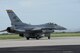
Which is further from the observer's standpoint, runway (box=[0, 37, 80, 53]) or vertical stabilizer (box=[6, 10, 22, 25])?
vertical stabilizer (box=[6, 10, 22, 25])

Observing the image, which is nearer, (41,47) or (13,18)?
(41,47)

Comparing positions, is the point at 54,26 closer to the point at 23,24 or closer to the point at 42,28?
the point at 42,28

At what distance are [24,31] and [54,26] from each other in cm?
693

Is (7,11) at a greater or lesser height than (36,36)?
greater

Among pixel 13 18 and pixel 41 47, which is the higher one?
pixel 41 47

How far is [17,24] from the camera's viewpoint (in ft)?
245

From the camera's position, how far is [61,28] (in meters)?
76.4

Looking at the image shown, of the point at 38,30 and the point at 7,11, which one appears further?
the point at 7,11

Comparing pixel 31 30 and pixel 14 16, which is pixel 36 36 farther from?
pixel 14 16

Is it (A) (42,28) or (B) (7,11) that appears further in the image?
(B) (7,11)

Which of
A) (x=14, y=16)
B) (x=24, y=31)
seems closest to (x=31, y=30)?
(x=24, y=31)

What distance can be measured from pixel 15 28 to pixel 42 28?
19.9 feet

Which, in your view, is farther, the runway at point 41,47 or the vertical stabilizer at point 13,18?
the vertical stabilizer at point 13,18

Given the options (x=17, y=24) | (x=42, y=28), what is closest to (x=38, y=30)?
(x=42, y=28)
